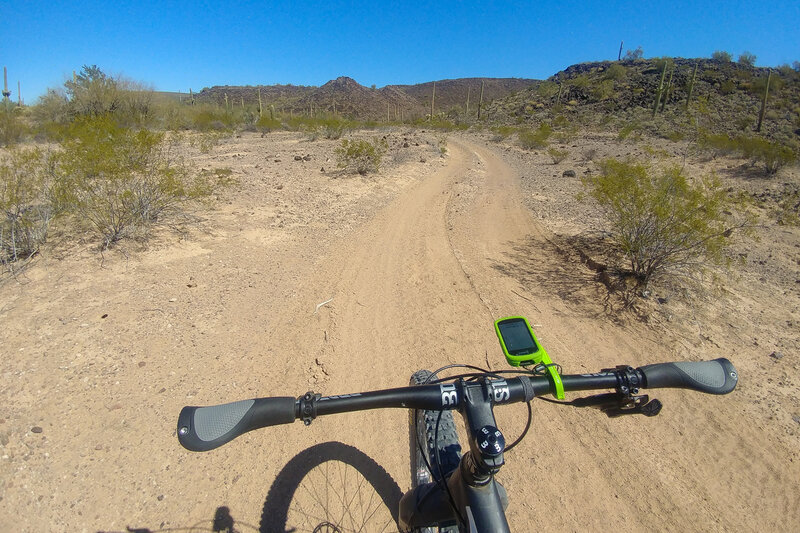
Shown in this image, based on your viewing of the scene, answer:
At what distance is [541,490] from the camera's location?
296 cm

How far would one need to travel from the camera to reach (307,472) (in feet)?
9.81

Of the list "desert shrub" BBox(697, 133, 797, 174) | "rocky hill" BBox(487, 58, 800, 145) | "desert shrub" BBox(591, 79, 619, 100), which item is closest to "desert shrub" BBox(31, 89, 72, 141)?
"desert shrub" BBox(697, 133, 797, 174)

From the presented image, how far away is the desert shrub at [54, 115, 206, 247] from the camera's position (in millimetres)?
6613

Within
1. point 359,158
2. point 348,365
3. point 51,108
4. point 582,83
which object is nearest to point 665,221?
point 348,365

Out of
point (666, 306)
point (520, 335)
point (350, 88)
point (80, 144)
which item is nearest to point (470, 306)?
point (666, 306)

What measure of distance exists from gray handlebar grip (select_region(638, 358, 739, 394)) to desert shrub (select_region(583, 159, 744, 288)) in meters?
4.66

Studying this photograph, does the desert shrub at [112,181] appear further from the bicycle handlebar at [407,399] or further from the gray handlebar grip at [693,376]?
the gray handlebar grip at [693,376]

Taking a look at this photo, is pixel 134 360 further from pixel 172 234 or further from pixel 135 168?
pixel 135 168

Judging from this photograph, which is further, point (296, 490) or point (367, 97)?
point (367, 97)

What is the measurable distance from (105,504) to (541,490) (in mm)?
3100

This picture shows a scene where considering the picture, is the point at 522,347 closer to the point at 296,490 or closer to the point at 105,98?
the point at 296,490

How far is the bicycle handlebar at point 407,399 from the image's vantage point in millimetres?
1280

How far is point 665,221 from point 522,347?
17.4ft

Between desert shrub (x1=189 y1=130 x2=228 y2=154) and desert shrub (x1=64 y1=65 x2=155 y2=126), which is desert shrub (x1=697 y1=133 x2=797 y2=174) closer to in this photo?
desert shrub (x1=189 y1=130 x2=228 y2=154)
